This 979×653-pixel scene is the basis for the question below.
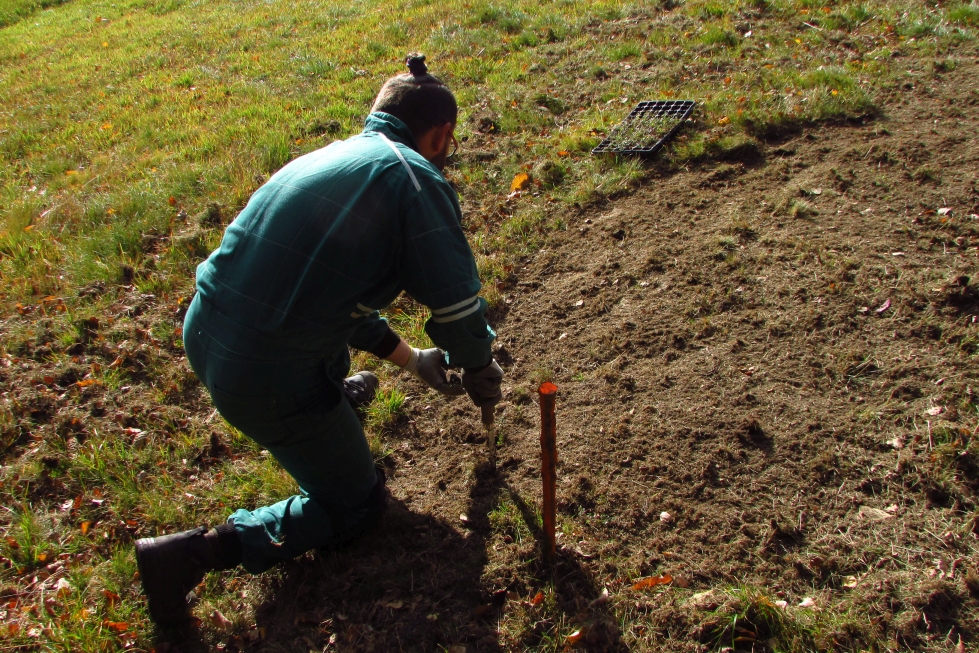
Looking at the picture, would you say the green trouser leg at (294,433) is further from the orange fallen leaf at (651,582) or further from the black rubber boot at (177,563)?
the orange fallen leaf at (651,582)

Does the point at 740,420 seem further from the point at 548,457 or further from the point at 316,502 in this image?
the point at 316,502

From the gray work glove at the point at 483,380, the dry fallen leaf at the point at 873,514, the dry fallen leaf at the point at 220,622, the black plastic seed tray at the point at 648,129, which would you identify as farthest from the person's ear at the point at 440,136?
the black plastic seed tray at the point at 648,129

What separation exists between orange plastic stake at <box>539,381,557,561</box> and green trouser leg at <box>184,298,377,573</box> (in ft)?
2.57

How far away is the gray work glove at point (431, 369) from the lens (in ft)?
10.4

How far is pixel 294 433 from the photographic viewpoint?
8.50 feet

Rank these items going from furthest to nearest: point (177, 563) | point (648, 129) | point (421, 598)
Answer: point (648, 129)
point (421, 598)
point (177, 563)

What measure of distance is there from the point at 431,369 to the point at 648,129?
340 cm

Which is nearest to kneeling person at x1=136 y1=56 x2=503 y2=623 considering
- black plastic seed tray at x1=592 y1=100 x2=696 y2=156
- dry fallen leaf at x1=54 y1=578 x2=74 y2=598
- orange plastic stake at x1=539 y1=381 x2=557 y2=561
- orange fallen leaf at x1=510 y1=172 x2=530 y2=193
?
orange plastic stake at x1=539 y1=381 x2=557 y2=561

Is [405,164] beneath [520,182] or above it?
above

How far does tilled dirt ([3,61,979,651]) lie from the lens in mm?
2537

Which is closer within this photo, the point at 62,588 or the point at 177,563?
the point at 177,563

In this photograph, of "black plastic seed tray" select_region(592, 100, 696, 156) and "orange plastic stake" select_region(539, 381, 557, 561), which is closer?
"orange plastic stake" select_region(539, 381, 557, 561)

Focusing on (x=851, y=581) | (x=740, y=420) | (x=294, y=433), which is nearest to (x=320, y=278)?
(x=294, y=433)

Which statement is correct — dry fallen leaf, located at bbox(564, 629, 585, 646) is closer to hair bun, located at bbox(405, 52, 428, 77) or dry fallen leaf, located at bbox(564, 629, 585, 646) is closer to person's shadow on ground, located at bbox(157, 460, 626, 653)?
person's shadow on ground, located at bbox(157, 460, 626, 653)
